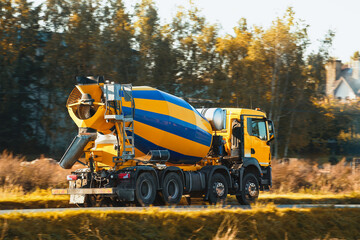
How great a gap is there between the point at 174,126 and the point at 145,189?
2348mm

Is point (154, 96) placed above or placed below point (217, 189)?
above

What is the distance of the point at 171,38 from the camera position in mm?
40656

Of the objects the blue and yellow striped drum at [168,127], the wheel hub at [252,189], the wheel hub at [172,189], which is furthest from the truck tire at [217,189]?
the wheel hub at [172,189]

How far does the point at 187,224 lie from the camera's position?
41.8 feet

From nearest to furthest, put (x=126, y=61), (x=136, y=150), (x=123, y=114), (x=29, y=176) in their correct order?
1. (x=123, y=114)
2. (x=136, y=150)
3. (x=29, y=176)
4. (x=126, y=61)

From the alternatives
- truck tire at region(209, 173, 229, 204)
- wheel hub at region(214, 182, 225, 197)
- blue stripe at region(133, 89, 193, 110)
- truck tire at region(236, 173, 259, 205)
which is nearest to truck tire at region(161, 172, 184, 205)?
truck tire at region(209, 173, 229, 204)

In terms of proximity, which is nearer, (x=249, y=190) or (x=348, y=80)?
(x=249, y=190)

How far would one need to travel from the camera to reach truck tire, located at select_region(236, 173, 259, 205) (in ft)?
67.4

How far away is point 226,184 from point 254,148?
2146 mm

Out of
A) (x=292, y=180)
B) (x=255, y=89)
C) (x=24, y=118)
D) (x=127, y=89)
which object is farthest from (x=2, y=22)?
(x=127, y=89)

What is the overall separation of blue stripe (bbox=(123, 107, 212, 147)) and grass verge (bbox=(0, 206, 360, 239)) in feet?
13.4

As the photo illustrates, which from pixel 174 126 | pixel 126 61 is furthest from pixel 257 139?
pixel 126 61

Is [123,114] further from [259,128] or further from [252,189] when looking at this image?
[259,128]

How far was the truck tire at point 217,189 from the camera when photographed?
62.8 ft
